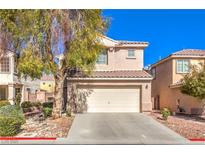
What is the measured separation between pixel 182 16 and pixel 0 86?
16.3m

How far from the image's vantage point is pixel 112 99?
71.4 ft

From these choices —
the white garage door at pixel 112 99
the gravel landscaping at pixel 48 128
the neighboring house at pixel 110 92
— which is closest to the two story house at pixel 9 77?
the neighboring house at pixel 110 92

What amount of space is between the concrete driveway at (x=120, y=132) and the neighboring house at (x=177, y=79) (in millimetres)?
5683

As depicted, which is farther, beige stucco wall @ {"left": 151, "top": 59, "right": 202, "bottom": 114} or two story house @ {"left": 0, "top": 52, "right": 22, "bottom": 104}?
two story house @ {"left": 0, "top": 52, "right": 22, "bottom": 104}

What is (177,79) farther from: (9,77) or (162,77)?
(9,77)

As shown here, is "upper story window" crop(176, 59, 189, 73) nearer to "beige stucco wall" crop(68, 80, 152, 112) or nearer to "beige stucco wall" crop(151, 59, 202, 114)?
"beige stucco wall" crop(151, 59, 202, 114)

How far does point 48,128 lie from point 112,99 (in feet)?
25.2

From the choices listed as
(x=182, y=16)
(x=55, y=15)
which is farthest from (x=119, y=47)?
(x=55, y=15)

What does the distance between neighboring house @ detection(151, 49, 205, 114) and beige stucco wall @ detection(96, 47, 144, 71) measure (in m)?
2.86

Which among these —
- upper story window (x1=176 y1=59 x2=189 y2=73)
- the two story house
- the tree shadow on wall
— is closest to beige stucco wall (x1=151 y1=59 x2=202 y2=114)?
upper story window (x1=176 y1=59 x2=189 y2=73)

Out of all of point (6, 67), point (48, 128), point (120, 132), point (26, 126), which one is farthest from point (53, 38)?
point (6, 67)

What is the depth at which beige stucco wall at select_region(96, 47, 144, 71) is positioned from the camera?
23562 mm

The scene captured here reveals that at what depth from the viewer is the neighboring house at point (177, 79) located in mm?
22797

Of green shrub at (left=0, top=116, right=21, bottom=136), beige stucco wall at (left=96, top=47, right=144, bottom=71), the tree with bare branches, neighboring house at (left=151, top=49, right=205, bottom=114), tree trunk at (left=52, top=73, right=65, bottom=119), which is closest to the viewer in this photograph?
green shrub at (left=0, top=116, right=21, bottom=136)
